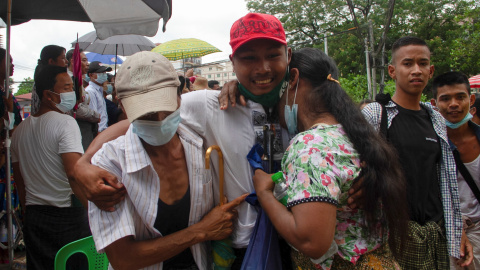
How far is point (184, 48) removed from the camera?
8.50 m

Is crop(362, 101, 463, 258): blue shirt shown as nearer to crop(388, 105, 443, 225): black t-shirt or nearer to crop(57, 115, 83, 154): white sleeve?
crop(388, 105, 443, 225): black t-shirt

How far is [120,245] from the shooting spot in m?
1.59

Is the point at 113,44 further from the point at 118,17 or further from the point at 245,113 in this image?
the point at 245,113

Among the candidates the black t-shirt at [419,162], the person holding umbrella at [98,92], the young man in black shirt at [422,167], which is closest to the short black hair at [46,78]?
the person holding umbrella at [98,92]

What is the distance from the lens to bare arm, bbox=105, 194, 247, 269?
5.27ft

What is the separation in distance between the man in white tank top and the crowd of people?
0.80m

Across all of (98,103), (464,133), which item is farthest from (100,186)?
(98,103)

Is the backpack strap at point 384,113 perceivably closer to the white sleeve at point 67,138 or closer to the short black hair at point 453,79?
the short black hair at point 453,79

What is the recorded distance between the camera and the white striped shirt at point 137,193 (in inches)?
61.3

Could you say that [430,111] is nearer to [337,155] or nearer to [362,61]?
[337,155]

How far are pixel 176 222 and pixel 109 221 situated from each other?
35 centimetres

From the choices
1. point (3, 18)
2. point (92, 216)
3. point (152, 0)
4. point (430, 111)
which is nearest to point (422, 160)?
point (430, 111)

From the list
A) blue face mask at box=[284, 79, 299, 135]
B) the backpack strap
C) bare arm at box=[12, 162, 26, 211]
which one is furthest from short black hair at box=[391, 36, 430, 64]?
bare arm at box=[12, 162, 26, 211]

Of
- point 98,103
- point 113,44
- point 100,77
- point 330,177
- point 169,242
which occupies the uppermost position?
point 113,44
